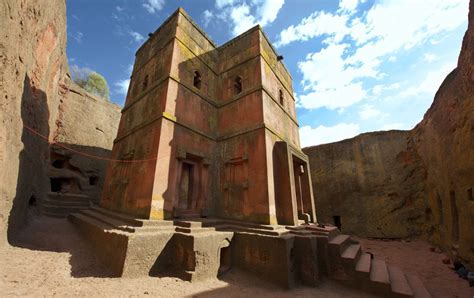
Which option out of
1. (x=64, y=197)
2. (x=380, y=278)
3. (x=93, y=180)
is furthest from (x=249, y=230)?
(x=93, y=180)

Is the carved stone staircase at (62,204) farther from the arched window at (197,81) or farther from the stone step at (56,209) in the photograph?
the arched window at (197,81)

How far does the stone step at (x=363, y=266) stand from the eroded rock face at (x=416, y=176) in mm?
4134

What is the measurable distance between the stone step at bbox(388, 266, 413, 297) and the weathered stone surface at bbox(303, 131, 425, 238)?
9646 mm

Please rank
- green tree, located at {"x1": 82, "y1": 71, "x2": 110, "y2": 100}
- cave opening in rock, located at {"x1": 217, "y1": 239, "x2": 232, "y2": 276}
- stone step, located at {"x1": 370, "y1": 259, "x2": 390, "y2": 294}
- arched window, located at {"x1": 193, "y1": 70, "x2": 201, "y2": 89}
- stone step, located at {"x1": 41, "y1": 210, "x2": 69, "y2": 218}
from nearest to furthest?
stone step, located at {"x1": 370, "y1": 259, "x2": 390, "y2": 294}, cave opening in rock, located at {"x1": 217, "y1": 239, "x2": 232, "y2": 276}, arched window, located at {"x1": 193, "y1": 70, "x2": 201, "y2": 89}, stone step, located at {"x1": 41, "y1": 210, "x2": 69, "y2": 218}, green tree, located at {"x1": 82, "y1": 71, "x2": 110, "y2": 100}

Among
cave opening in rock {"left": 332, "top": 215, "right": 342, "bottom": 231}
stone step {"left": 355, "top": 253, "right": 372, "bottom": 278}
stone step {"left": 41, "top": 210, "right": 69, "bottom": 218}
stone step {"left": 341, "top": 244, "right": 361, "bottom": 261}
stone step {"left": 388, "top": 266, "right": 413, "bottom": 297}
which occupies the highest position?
stone step {"left": 41, "top": 210, "right": 69, "bottom": 218}

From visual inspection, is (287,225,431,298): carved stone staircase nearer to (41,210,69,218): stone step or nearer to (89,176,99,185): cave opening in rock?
(41,210,69,218): stone step

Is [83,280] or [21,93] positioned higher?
[21,93]

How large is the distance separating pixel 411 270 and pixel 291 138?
7343 millimetres

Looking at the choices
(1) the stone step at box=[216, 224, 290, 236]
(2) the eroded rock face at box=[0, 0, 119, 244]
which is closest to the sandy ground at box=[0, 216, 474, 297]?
(2) the eroded rock face at box=[0, 0, 119, 244]

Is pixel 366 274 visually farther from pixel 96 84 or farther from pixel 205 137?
pixel 96 84

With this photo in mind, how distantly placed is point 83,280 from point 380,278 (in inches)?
280

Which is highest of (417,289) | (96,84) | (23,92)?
(96,84)

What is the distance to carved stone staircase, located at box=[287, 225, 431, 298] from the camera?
4.90 metres

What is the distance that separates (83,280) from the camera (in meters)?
4.26
